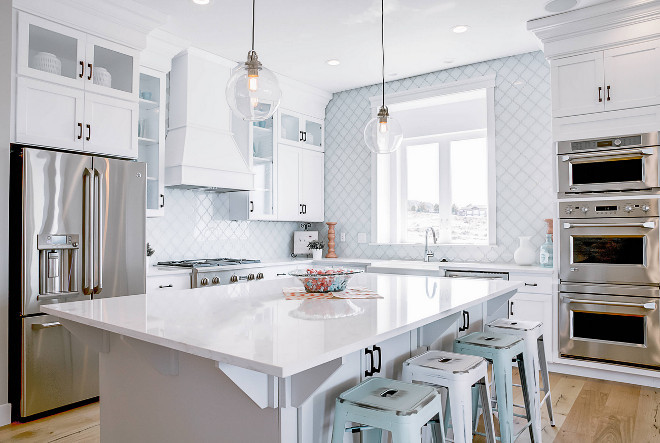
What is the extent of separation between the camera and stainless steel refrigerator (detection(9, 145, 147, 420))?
2961mm

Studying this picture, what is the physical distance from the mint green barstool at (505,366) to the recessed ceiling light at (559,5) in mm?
2423

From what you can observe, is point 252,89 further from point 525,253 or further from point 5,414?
point 525,253

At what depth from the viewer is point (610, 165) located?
3598 mm

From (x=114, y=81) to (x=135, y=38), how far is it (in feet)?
1.25

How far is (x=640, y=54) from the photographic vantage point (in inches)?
138

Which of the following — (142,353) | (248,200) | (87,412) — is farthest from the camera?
(248,200)

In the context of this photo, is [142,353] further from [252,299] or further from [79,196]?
[79,196]

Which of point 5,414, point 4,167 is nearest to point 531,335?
point 5,414

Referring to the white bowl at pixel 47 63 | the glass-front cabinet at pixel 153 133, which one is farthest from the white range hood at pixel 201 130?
the white bowl at pixel 47 63

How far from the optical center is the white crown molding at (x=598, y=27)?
3.43 metres

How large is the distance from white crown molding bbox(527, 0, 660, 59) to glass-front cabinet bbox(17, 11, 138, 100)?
10.2 feet

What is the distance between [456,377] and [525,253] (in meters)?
2.73

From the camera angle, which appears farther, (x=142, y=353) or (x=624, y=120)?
(x=624, y=120)

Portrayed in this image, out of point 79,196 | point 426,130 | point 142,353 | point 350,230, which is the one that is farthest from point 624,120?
point 79,196
